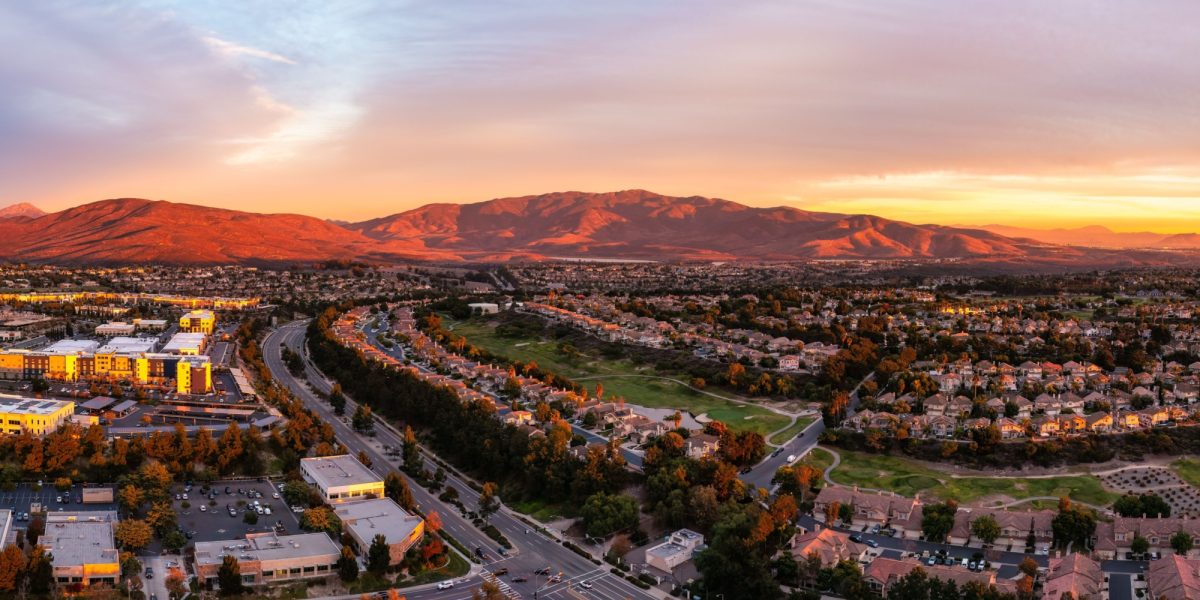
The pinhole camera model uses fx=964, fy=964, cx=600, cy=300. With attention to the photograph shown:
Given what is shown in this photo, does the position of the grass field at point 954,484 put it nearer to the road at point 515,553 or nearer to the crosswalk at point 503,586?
the road at point 515,553

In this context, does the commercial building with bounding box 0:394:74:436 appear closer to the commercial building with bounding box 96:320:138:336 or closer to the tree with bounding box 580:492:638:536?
the tree with bounding box 580:492:638:536

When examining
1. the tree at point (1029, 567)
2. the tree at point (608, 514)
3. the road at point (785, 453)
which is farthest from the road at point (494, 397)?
the tree at point (1029, 567)

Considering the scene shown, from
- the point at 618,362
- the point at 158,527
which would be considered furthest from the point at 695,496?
the point at 618,362

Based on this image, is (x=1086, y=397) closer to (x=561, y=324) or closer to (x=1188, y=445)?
(x=1188, y=445)

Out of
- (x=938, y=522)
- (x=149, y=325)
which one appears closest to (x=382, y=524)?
(x=938, y=522)

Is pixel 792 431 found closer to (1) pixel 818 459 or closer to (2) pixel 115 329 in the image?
(1) pixel 818 459

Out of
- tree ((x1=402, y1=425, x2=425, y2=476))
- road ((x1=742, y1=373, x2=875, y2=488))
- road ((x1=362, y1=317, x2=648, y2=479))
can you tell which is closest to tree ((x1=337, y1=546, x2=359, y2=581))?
tree ((x1=402, y1=425, x2=425, y2=476))
